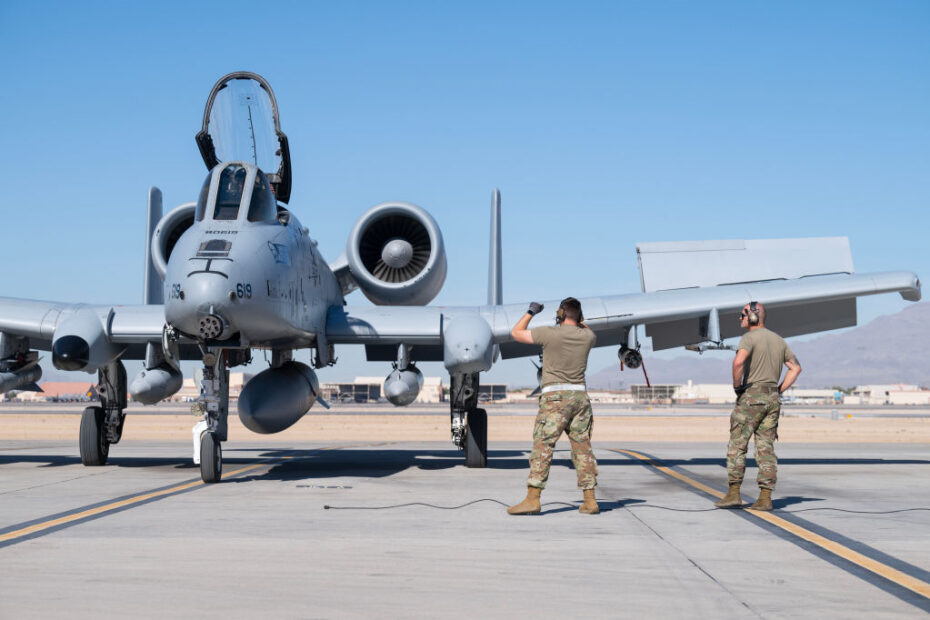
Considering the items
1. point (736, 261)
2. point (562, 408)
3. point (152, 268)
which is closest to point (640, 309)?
point (736, 261)

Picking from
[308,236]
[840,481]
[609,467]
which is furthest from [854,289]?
[308,236]

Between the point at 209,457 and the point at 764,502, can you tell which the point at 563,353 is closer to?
the point at 764,502

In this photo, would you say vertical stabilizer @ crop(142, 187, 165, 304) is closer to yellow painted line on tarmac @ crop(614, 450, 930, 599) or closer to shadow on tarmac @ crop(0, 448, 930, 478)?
shadow on tarmac @ crop(0, 448, 930, 478)

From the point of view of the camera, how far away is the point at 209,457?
1162cm

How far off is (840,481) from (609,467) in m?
3.92

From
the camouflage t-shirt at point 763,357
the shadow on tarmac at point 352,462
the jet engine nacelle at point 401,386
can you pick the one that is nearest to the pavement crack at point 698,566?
the camouflage t-shirt at point 763,357

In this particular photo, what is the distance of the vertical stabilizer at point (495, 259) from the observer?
819 inches

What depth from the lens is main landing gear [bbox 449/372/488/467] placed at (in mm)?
14891

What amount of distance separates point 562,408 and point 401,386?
18.7ft

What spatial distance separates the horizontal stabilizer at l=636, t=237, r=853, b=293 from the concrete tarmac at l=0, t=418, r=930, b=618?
4.29 metres

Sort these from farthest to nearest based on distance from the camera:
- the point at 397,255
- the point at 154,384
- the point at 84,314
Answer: the point at 397,255 → the point at 154,384 → the point at 84,314

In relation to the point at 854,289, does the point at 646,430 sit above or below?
below

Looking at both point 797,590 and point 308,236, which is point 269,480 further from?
point 797,590

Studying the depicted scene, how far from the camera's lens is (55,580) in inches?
209
